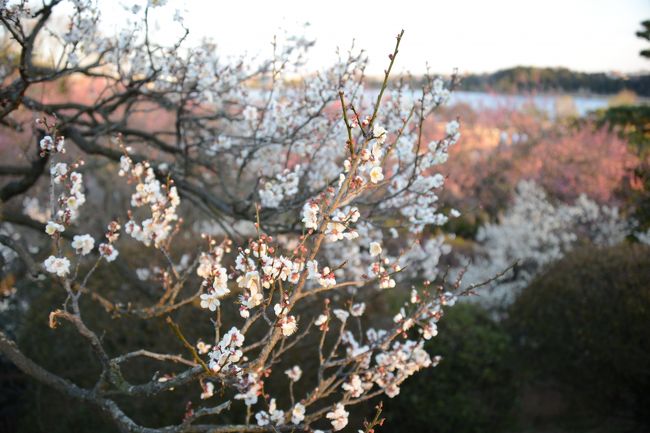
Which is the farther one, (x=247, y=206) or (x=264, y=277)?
(x=247, y=206)

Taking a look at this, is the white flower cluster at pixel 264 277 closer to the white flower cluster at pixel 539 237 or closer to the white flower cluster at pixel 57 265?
the white flower cluster at pixel 57 265

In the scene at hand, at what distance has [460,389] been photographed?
5309mm

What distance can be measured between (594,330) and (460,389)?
1276 millimetres

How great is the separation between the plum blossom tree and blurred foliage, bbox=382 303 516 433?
85cm

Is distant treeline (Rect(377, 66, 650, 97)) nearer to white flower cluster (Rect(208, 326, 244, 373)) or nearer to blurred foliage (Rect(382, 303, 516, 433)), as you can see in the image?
blurred foliage (Rect(382, 303, 516, 433))

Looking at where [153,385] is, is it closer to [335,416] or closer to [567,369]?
[335,416]

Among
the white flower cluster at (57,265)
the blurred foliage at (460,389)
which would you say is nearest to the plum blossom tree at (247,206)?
the white flower cluster at (57,265)

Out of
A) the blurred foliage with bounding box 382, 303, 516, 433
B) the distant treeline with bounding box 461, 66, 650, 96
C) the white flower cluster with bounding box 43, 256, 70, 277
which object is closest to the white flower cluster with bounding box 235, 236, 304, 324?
the white flower cluster with bounding box 43, 256, 70, 277

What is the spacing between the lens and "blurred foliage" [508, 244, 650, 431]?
4922mm

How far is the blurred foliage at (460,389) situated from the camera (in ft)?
17.3

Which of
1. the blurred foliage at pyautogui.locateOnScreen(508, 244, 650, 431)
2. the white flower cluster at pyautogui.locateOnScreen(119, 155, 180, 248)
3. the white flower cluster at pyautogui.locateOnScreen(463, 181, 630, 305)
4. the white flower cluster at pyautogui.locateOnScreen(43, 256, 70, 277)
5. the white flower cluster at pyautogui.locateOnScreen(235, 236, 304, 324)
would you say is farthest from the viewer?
the white flower cluster at pyautogui.locateOnScreen(463, 181, 630, 305)

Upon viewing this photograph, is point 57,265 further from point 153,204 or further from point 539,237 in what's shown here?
point 539,237

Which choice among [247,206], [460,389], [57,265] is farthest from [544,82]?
[57,265]

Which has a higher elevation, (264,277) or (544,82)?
(544,82)
